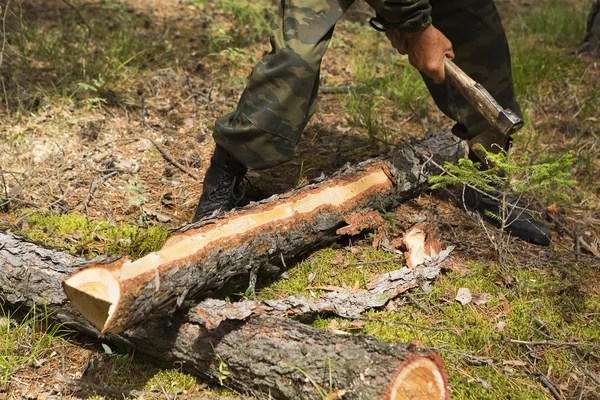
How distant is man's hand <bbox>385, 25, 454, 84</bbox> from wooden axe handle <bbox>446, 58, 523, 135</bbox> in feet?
0.20

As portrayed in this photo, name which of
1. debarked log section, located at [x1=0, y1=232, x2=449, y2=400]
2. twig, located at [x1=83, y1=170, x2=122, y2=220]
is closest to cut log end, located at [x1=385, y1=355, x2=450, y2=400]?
debarked log section, located at [x1=0, y1=232, x2=449, y2=400]

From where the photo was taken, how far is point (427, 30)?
2844mm

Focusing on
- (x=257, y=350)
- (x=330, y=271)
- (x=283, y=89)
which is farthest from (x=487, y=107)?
(x=257, y=350)

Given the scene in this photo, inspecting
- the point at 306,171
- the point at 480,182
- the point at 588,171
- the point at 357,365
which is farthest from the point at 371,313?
the point at 588,171

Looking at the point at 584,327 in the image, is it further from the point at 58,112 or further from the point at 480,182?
the point at 58,112

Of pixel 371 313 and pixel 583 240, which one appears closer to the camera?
pixel 371 313

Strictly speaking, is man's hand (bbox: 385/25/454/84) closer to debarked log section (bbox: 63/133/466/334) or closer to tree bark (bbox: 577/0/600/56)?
debarked log section (bbox: 63/133/466/334)

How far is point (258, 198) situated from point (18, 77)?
2395 millimetres

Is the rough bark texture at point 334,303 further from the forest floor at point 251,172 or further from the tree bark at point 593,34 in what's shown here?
the tree bark at point 593,34

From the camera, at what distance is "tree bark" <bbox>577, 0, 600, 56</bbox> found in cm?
529

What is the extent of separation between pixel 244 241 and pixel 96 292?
0.82 m

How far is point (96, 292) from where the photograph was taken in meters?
2.10

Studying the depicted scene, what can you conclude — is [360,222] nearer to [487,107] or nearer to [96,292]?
[487,107]

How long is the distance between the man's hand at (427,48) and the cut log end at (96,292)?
2.00 m
